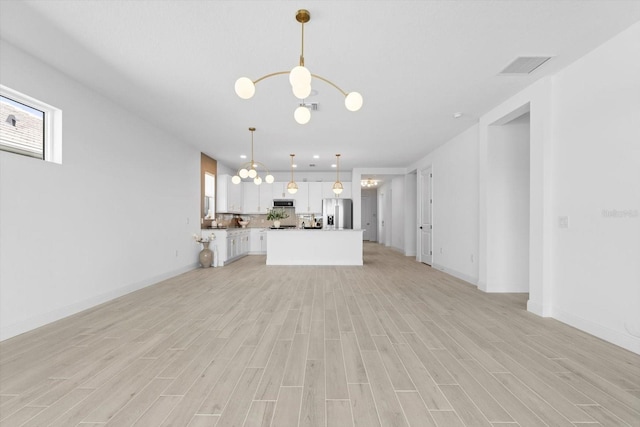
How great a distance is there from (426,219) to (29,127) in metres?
7.57

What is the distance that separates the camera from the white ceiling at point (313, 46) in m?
2.45

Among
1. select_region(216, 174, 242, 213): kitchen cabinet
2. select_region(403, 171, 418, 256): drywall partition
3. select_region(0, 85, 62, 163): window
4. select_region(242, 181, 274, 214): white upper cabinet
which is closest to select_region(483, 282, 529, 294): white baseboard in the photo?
select_region(403, 171, 418, 256): drywall partition

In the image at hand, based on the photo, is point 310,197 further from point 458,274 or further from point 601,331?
point 601,331

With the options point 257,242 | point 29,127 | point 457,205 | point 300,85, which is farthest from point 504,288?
point 257,242

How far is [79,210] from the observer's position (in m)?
3.80

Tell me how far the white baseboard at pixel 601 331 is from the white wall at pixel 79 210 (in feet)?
18.1

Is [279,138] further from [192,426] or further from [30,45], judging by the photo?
[192,426]

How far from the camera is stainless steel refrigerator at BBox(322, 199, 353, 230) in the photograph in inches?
407

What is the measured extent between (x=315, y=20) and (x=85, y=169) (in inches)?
132

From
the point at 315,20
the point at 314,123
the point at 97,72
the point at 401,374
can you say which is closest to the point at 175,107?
the point at 97,72

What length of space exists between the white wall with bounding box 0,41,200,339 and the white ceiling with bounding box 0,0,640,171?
11.4 inches

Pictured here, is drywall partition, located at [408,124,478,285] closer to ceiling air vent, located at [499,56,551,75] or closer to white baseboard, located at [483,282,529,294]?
white baseboard, located at [483,282,529,294]

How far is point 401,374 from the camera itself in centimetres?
223

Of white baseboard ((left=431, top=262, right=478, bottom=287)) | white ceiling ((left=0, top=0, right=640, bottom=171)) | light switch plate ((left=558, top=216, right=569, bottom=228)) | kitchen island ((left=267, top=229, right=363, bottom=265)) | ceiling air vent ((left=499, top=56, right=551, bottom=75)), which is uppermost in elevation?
ceiling air vent ((left=499, top=56, right=551, bottom=75))
